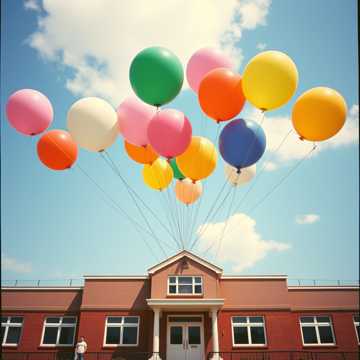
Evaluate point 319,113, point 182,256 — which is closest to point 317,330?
point 182,256

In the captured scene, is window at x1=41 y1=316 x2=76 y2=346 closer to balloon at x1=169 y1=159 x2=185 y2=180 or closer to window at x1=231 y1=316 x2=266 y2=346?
window at x1=231 y1=316 x2=266 y2=346

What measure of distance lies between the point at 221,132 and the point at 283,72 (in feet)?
5.61

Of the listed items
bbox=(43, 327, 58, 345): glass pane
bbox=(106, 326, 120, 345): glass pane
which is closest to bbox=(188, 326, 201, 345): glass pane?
bbox=(106, 326, 120, 345): glass pane

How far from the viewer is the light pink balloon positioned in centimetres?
679

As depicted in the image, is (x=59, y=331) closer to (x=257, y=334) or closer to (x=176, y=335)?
(x=176, y=335)

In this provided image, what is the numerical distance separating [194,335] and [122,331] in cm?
329

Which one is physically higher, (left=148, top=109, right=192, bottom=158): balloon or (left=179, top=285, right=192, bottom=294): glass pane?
(left=148, top=109, right=192, bottom=158): balloon

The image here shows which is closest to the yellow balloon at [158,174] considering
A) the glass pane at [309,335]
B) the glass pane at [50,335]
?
the glass pane at [50,335]

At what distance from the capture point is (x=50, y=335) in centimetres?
A: 1490

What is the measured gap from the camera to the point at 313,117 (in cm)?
619

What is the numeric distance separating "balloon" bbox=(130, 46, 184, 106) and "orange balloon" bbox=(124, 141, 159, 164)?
5.13ft

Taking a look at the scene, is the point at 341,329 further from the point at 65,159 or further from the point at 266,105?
the point at 65,159

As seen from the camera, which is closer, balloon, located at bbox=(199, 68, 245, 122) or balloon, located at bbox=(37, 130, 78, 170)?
balloon, located at bbox=(199, 68, 245, 122)

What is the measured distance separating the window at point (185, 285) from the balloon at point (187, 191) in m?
6.86
